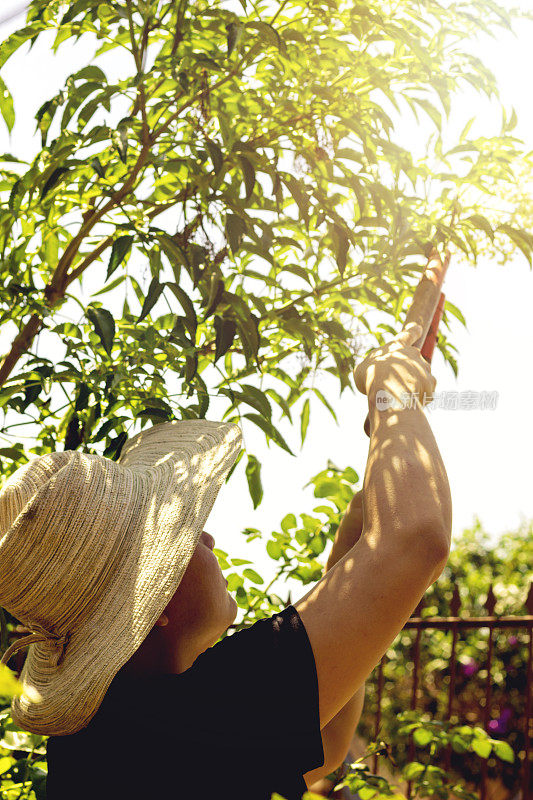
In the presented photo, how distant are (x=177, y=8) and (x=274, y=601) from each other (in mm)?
1380

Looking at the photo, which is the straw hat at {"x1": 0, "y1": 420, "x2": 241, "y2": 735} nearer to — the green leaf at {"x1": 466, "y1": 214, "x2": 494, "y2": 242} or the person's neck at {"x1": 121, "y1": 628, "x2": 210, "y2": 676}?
the person's neck at {"x1": 121, "y1": 628, "x2": 210, "y2": 676}

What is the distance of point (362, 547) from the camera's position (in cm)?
87

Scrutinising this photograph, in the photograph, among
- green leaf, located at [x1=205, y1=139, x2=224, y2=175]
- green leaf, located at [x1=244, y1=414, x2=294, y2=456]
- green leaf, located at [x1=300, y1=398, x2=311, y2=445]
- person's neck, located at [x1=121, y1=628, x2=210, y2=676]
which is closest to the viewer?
person's neck, located at [x1=121, y1=628, x2=210, y2=676]

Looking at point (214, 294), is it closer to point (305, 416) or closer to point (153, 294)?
point (153, 294)

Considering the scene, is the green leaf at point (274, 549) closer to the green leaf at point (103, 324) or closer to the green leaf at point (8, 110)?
the green leaf at point (103, 324)

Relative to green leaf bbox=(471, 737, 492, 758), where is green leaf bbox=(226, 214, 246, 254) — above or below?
above

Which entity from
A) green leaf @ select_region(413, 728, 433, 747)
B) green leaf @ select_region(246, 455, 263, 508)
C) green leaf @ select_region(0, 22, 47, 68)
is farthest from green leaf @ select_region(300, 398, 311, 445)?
green leaf @ select_region(0, 22, 47, 68)

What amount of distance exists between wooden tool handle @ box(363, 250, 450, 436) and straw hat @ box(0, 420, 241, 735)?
44 centimetres

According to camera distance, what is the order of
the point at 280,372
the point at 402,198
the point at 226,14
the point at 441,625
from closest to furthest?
the point at 226,14 < the point at 402,198 < the point at 280,372 < the point at 441,625

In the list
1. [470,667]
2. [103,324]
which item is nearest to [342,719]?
[103,324]

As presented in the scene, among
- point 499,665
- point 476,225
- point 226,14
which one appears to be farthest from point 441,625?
point 499,665

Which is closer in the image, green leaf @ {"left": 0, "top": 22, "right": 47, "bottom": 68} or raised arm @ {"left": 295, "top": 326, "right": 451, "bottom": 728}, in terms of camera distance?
raised arm @ {"left": 295, "top": 326, "right": 451, "bottom": 728}

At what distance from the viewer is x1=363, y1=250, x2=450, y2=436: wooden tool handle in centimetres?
120

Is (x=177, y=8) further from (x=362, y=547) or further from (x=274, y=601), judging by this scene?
(x=274, y=601)
